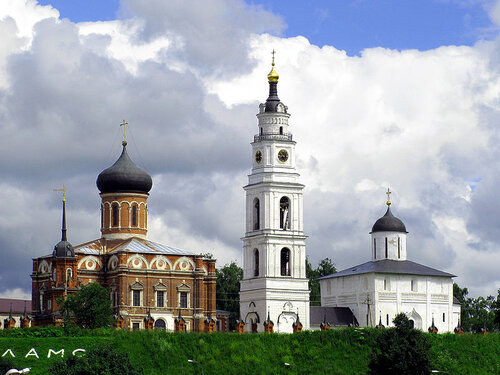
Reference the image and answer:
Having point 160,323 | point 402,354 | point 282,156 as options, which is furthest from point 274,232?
point 402,354

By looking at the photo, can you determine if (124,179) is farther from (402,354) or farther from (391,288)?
(402,354)

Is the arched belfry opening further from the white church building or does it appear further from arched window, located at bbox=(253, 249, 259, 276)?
the white church building

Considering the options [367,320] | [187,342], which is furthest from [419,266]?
[187,342]

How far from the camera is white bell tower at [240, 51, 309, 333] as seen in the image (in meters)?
83.5

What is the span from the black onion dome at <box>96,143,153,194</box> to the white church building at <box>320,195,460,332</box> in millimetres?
19821

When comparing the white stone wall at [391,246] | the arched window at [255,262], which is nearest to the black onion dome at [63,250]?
the arched window at [255,262]

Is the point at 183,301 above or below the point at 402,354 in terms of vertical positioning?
above

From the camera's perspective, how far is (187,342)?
5709cm

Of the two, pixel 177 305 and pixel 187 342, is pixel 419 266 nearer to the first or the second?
pixel 177 305

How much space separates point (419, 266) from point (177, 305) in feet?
81.0

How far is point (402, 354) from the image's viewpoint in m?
49.8

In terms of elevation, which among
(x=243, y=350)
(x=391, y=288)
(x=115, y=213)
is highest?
(x=115, y=213)

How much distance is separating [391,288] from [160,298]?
21.8 metres

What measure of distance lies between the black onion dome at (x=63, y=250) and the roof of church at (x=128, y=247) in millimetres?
1408
